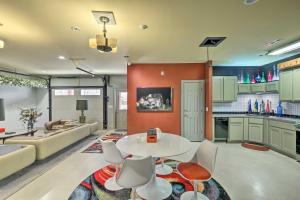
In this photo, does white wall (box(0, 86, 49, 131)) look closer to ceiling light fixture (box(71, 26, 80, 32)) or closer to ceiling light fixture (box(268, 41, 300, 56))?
ceiling light fixture (box(71, 26, 80, 32))

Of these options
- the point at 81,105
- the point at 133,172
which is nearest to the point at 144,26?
the point at 133,172

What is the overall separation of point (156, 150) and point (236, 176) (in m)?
1.93

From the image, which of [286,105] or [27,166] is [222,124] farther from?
[27,166]

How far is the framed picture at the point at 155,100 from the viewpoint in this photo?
→ 5.72 meters

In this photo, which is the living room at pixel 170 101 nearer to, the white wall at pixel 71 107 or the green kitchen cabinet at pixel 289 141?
the green kitchen cabinet at pixel 289 141

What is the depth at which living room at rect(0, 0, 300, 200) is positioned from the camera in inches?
95.2

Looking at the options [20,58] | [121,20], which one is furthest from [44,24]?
[20,58]

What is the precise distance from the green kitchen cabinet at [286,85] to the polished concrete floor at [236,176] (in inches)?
60.1

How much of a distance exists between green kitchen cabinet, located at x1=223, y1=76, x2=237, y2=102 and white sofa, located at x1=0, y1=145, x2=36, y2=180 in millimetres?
5606

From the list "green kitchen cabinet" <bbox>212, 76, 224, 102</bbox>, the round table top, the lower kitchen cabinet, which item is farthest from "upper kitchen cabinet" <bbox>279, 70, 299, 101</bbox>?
the round table top

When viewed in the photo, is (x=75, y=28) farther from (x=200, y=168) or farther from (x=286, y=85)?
(x=286, y=85)

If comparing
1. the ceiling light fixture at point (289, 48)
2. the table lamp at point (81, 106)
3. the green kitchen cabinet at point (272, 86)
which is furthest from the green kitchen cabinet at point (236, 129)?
the table lamp at point (81, 106)

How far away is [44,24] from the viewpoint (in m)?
2.85

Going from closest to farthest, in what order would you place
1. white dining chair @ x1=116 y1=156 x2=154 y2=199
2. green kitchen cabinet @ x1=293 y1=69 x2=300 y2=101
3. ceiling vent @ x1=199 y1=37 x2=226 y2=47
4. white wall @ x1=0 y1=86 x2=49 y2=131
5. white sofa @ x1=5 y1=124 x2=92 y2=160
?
white dining chair @ x1=116 y1=156 x2=154 y2=199 < ceiling vent @ x1=199 y1=37 x2=226 y2=47 < white sofa @ x1=5 y1=124 x2=92 y2=160 < green kitchen cabinet @ x1=293 y1=69 x2=300 y2=101 < white wall @ x1=0 y1=86 x2=49 y2=131
